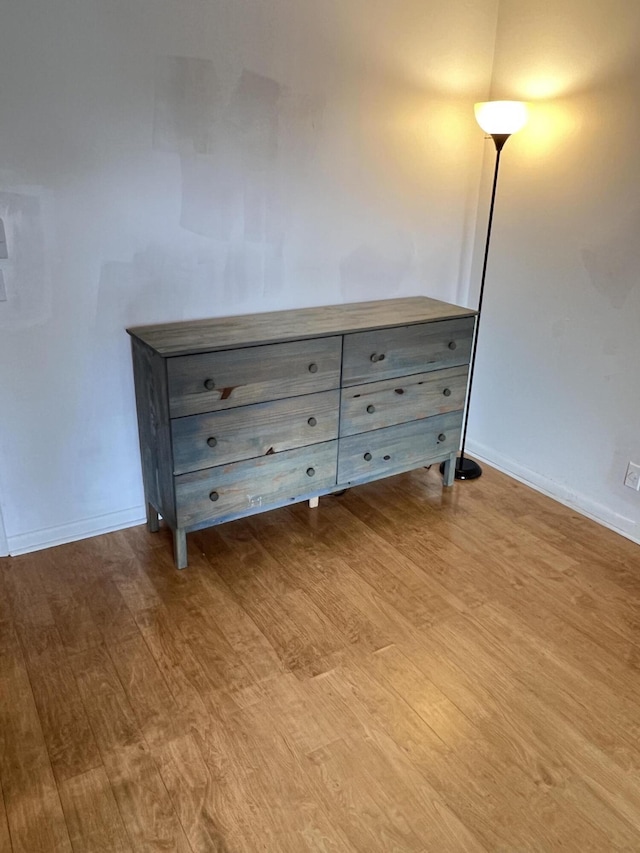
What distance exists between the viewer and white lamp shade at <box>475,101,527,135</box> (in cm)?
256

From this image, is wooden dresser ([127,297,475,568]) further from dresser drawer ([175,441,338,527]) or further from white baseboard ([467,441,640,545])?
white baseboard ([467,441,640,545])

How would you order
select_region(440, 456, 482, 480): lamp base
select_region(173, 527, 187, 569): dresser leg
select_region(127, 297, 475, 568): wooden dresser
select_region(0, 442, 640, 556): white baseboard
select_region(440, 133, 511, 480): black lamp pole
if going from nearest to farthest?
select_region(127, 297, 475, 568): wooden dresser, select_region(173, 527, 187, 569): dresser leg, select_region(0, 442, 640, 556): white baseboard, select_region(440, 133, 511, 480): black lamp pole, select_region(440, 456, 482, 480): lamp base

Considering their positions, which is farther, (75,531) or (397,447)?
(397,447)

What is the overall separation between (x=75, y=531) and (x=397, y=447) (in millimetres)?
1392

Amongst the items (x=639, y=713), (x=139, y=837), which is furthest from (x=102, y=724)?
(x=639, y=713)

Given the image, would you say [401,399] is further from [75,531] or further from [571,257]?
[75,531]

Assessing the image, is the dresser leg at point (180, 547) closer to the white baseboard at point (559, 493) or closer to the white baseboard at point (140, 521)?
the white baseboard at point (140, 521)

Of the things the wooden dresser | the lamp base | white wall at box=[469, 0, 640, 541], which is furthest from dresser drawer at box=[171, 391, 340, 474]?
white wall at box=[469, 0, 640, 541]

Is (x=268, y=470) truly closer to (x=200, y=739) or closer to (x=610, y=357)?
(x=200, y=739)

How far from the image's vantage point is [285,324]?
2.51 m

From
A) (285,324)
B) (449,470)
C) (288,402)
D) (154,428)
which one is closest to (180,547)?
(154,428)

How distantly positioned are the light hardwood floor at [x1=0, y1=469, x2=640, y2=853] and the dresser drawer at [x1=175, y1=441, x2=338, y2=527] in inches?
8.5

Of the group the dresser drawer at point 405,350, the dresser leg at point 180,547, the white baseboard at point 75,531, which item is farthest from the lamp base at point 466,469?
the white baseboard at point 75,531

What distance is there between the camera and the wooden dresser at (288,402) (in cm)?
222
